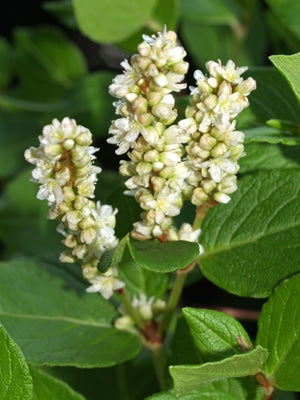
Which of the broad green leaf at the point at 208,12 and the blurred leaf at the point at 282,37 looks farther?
the broad green leaf at the point at 208,12

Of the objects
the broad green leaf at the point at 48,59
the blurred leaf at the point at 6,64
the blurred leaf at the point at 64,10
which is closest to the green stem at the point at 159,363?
the blurred leaf at the point at 64,10

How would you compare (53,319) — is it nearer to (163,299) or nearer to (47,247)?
(163,299)

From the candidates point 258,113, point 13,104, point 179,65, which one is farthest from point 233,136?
point 13,104

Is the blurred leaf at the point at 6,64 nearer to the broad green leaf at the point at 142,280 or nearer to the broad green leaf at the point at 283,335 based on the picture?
the broad green leaf at the point at 142,280

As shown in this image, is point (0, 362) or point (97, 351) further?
point (97, 351)

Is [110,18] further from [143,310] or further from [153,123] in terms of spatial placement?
[153,123]

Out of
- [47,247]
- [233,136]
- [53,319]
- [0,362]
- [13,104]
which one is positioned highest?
[233,136]

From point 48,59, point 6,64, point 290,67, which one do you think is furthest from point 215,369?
point 6,64
